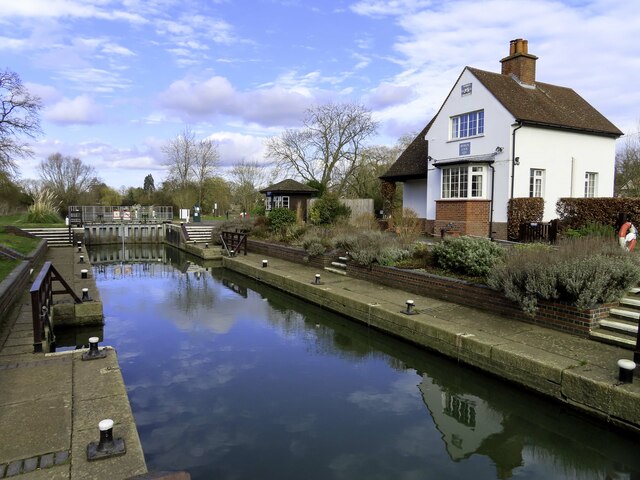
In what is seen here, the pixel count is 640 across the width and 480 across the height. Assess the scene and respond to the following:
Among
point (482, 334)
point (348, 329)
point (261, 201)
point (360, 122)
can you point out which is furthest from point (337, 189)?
point (482, 334)

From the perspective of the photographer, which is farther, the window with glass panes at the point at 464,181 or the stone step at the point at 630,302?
the window with glass panes at the point at 464,181

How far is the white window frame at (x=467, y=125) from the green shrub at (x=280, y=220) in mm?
7981

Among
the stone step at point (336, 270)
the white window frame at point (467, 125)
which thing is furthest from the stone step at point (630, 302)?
the white window frame at point (467, 125)

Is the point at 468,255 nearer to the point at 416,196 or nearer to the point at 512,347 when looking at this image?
the point at 512,347

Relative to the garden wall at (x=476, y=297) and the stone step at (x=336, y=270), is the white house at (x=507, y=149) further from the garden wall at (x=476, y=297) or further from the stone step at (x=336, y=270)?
the garden wall at (x=476, y=297)

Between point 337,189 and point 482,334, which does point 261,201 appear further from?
point 482,334

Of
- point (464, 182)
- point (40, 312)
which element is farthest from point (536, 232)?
point (40, 312)

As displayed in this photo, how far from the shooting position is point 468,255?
9867 millimetres

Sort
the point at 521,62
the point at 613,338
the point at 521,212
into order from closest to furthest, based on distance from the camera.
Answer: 1. the point at 613,338
2. the point at 521,212
3. the point at 521,62

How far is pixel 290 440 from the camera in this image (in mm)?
5266

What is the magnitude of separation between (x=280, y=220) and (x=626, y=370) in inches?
674

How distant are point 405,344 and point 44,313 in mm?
6210

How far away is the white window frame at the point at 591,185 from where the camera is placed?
19828 millimetres

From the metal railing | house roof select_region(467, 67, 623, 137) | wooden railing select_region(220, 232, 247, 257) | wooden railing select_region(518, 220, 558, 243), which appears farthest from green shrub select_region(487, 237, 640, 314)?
the metal railing
